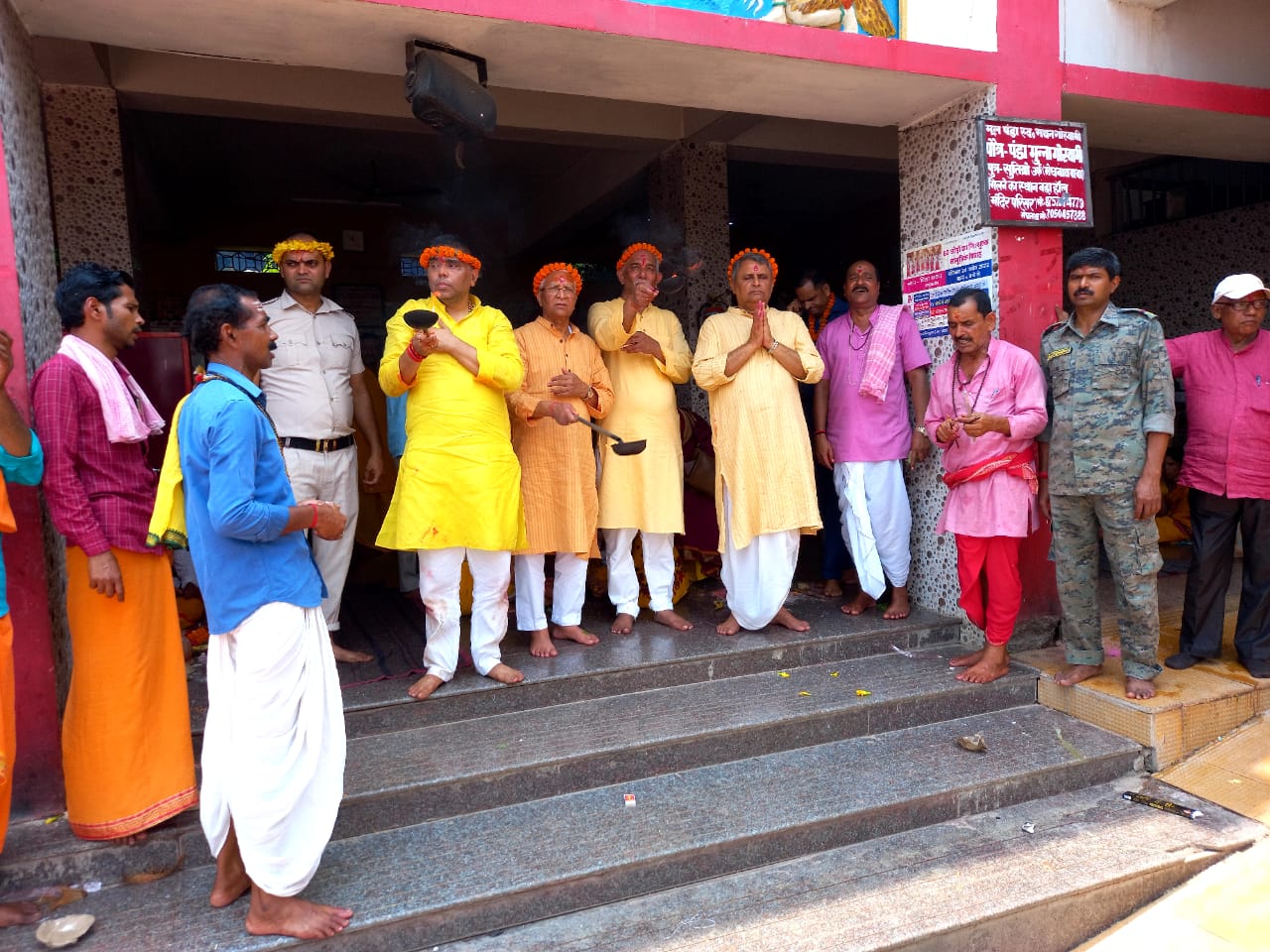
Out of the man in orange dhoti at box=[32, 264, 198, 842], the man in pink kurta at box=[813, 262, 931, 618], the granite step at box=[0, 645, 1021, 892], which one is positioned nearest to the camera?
the man in orange dhoti at box=[32, 264, 198, 842]

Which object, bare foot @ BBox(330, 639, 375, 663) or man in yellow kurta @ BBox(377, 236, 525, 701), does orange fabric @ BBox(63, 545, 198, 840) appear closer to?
man in yellow kurta @ BBox(377, 236, 525, 701)

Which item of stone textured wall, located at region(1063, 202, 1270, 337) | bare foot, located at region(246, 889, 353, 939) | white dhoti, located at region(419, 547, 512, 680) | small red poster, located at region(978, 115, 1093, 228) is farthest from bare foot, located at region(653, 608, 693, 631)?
stone textured wall, located at region(1063, 202, 1270, 337)

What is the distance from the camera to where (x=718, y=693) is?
3.98 metres

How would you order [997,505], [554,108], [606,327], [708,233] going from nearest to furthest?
[997,505]
[606,327]
[554,108]
[708,233]

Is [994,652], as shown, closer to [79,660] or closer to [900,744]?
[900,744]

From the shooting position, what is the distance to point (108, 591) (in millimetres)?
2775

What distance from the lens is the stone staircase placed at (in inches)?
107

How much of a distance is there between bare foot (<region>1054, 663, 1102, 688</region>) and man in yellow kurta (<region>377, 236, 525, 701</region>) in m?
2.53

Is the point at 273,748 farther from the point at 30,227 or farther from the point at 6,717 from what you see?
the point at 30,227

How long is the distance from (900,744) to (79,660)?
312 cm

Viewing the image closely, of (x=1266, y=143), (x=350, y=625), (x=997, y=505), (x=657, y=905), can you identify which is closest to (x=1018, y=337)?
(x=997, y=505)

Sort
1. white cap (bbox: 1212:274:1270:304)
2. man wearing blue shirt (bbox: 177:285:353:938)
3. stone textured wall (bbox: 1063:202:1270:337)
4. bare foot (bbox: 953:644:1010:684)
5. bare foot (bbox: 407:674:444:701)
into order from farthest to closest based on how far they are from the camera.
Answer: stone textured wall (bbox: 1063:202:1270:337) → bare foot (bbox: 953:644:1010:684) → white cap (bbox: 1212:274:1270:304) → bare foot (bbox: 407:674:444:701) → man wearing blue shirt (bbox: 177:285:353:938)

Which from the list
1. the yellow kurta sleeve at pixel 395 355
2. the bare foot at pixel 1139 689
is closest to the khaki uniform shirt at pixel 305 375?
the yellow kurta sleeve at pixel 395 355

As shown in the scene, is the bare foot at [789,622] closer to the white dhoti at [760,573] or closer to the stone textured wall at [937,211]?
the white dhoti at [760,573]
